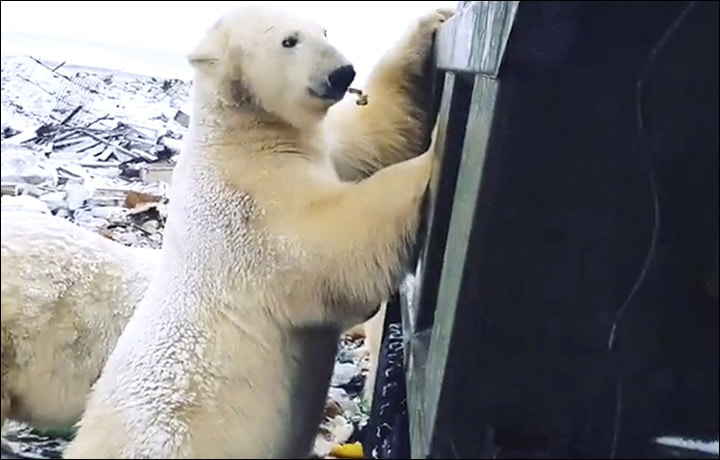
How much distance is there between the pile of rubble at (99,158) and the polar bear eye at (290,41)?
0.35ft

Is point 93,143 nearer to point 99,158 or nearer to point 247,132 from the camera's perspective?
point 99,158

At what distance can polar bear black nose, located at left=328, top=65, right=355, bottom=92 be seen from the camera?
92 centimetres

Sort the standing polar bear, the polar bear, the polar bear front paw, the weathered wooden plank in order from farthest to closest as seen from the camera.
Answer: the polar bear front paw
the polar bear
the standing polar bear
the weathered wooden plank

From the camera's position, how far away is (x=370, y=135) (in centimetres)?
107

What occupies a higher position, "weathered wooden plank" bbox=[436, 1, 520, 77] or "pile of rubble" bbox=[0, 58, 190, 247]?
"weathered wooden plank" bbox=[436, 1, 520, 77]

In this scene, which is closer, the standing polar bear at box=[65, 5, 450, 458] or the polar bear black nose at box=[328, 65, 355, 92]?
the standing polar bear at box=[65, 5, 450, 458]

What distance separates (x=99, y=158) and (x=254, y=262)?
21 centimetres

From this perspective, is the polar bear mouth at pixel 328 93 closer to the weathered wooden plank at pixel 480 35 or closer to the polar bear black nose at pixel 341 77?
the polar bear black nose at pixel 341 77

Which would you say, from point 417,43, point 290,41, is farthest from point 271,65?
point 417,43

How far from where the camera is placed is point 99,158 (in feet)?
3.18

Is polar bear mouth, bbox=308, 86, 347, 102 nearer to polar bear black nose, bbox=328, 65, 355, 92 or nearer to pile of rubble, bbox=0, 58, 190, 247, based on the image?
polar bear black nose, bbox=328, 65, 355, 92

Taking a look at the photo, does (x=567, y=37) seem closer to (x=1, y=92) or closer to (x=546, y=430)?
(x=546, y=430)

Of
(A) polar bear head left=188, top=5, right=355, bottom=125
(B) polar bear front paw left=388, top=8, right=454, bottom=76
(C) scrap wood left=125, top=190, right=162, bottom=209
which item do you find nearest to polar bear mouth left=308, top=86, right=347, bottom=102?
(A) polar bear head left=188, top=5, right=355, bottom=125

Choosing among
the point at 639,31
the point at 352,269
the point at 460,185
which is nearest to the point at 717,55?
the point at 639,31
